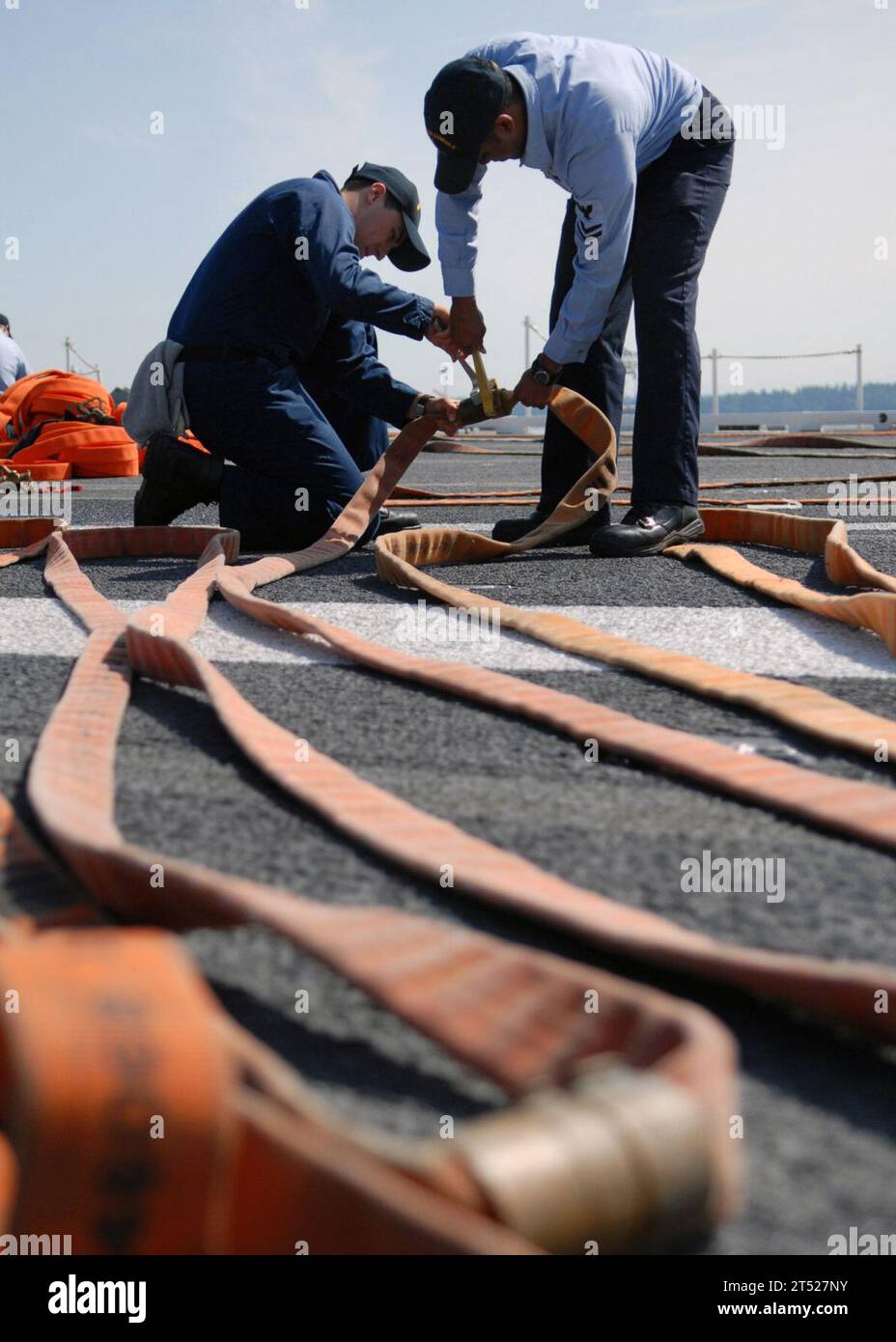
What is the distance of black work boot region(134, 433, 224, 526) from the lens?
4.71m

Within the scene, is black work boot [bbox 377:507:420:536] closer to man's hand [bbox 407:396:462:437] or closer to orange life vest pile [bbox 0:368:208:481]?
man's hand [bbox 407:396:462:437]

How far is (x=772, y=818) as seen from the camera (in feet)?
4.60

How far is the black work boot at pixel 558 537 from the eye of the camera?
4297mm

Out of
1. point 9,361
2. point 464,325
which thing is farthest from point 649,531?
point 9,361

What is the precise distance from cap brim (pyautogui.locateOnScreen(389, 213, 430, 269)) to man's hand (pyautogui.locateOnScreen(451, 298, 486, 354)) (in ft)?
3.24

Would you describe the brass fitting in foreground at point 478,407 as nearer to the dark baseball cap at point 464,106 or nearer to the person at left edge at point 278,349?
the person at left edge at point 278,349

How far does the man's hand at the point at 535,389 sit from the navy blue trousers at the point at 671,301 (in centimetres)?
30

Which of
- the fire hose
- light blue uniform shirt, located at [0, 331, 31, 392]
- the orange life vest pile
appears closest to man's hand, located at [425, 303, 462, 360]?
the fire hose

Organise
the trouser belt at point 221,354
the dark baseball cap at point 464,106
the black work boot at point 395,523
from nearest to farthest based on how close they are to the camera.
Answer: the dark baseball cap at point 464,106 < the trouser belt at point 221,354 < the black work boot at point 395,523

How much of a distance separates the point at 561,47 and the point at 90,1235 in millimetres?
3876

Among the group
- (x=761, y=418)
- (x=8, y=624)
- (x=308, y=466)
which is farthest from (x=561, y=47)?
(x=761, y=418)

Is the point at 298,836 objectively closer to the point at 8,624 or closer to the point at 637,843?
the point at 637,843

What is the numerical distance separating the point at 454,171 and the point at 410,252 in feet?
4.02

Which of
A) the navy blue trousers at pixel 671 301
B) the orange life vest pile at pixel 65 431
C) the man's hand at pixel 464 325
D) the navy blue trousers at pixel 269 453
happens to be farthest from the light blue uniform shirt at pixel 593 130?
the orange life vest pile at pixel 65 431
